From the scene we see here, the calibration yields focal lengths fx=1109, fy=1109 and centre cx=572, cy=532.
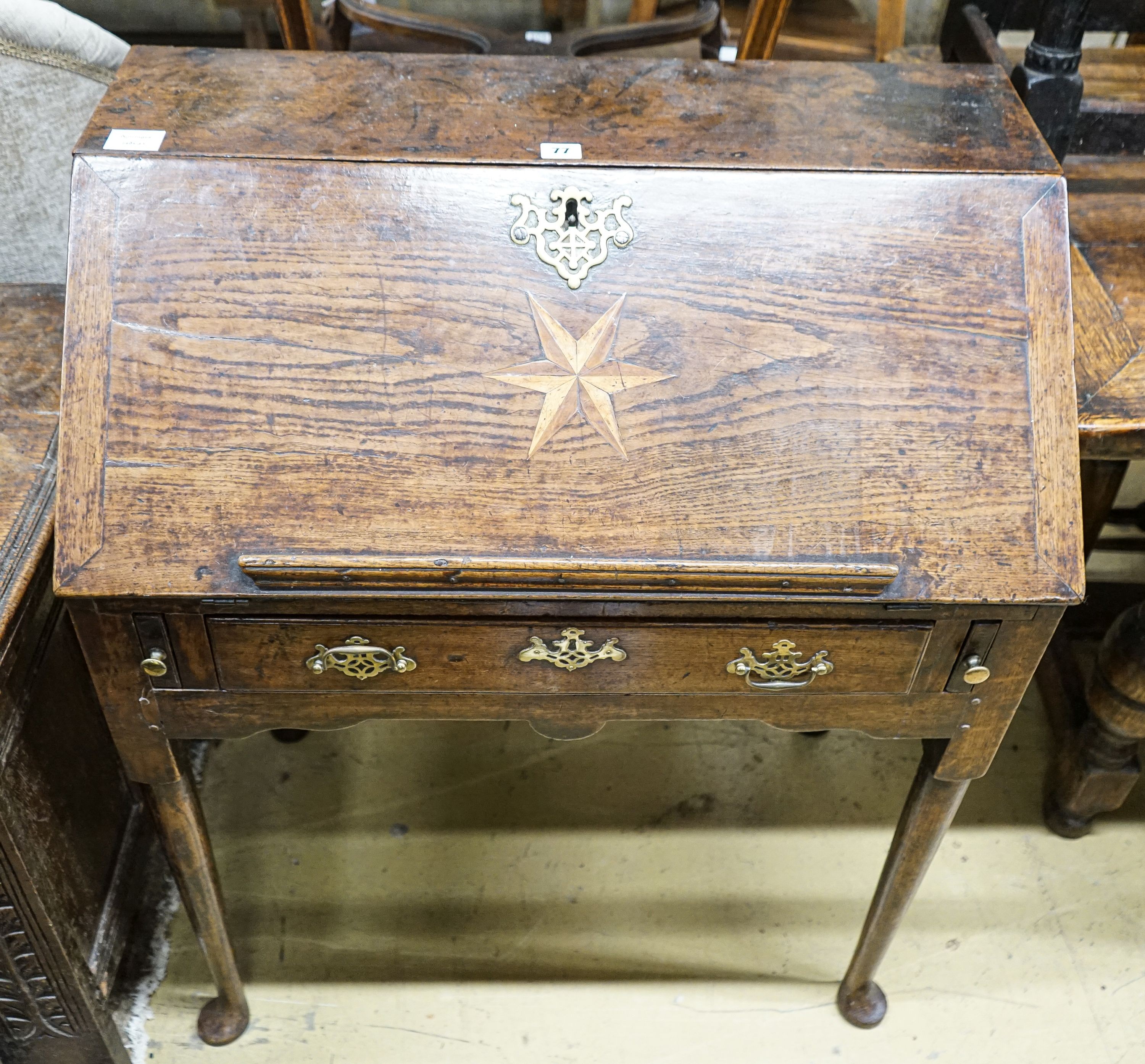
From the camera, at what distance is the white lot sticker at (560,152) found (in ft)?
4.37

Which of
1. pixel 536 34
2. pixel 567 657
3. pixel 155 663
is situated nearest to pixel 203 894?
pixel 155 663

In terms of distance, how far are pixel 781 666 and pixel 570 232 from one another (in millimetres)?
585

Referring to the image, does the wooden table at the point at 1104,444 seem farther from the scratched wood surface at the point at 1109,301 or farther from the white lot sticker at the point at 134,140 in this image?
the white lot sticker at the point at 134,140

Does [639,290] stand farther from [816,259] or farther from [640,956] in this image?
[640,956]

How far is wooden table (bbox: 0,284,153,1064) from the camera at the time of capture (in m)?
1.48

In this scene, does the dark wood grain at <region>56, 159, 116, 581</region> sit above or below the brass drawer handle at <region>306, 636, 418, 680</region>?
above

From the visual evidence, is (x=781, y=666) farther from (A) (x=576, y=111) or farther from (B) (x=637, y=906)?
(B) (x=637, y=906)

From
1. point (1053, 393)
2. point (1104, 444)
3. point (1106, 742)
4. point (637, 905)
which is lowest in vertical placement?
point (637, 905)

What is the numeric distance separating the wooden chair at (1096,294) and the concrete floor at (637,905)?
0.15 m

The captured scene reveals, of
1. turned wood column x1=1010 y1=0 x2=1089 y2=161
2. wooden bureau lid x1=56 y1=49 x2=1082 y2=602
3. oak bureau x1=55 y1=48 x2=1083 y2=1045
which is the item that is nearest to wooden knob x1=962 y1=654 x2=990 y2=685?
oak bureau x1=55 y1=48 x2=1083 y2=1045

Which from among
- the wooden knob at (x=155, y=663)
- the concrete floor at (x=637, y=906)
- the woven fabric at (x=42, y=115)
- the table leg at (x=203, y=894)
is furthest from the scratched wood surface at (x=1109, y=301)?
the woven fabric at (x=42, y=115)

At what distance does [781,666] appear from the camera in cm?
137

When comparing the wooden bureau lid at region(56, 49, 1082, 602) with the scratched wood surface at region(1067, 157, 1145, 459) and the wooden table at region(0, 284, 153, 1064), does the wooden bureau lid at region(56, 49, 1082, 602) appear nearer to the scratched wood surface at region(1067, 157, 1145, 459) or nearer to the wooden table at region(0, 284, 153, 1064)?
the scratched wood surface at region(1067, 157, 1145, 459)

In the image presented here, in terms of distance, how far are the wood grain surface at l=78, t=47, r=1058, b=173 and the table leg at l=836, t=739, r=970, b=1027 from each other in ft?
2.65
